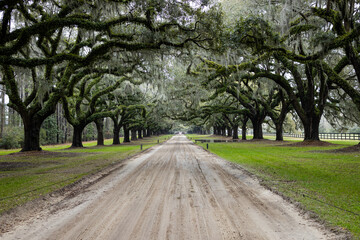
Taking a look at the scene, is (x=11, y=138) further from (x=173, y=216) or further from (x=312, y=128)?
(x=312, y=128)

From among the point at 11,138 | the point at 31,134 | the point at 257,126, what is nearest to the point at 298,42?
the point at 31,134

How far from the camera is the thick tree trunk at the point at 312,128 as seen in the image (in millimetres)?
20047

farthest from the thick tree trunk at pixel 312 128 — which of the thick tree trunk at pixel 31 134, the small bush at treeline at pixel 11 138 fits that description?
the small bush at treeline at pixel 11 138

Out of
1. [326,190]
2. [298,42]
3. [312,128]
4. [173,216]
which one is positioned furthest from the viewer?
[312,128]

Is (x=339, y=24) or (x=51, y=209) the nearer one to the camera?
(x=51, y=209)

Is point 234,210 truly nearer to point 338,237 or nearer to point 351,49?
point 338,237

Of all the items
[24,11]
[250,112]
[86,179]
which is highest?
[24,11]

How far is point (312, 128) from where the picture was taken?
20453 millimetres

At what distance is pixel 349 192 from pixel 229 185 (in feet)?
10.1

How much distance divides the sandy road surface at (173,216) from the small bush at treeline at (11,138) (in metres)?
31.2

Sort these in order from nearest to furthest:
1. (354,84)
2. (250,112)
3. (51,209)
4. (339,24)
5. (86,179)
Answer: (51,209) → (86,179) → (339,24) → (354,84) → (250,112)

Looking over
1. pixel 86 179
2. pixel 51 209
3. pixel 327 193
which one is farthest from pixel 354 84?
pixel 51 209

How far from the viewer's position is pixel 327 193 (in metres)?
5.65

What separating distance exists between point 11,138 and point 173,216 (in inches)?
1364
